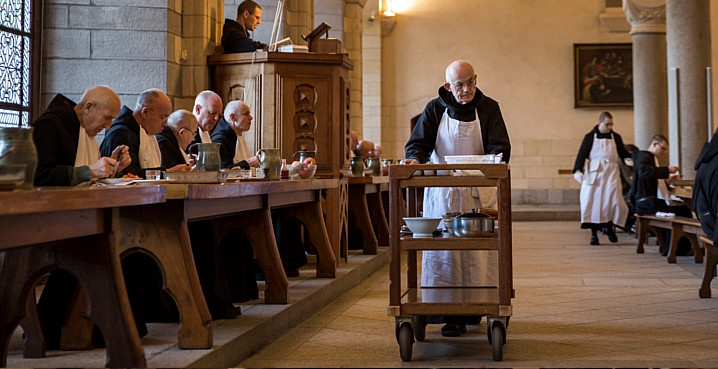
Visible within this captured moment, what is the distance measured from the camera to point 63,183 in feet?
12.1

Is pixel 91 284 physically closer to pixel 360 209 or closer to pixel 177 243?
pixel 177 243

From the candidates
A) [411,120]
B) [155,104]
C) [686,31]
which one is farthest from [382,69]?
[155,104]

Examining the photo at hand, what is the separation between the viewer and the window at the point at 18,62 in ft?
19.6

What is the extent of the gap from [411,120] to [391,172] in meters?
13.9

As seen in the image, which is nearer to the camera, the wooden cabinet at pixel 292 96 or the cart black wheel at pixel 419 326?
the cart black wheel at pixel 419 326

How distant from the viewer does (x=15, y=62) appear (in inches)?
244

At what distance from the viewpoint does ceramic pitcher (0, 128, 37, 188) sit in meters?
2.56

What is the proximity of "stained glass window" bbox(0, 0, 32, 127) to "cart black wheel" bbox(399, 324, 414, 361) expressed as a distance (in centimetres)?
342

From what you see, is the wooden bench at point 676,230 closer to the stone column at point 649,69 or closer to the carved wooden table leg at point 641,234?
the carved wooden table leg at point 641,234

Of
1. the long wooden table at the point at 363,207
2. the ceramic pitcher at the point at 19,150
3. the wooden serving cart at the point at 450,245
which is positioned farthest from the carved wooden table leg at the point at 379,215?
the ceramic pitcher at the point at 19,150

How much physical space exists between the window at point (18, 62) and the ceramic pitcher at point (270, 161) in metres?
1.90

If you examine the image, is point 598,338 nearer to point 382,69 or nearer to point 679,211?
point 679,211

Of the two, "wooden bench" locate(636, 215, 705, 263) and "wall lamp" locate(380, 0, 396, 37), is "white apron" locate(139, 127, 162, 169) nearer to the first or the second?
"wooden bench" locate(636, 215, 705, 263)

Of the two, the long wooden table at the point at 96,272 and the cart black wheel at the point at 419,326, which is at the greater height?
the long wooden table at the point at 96,272
